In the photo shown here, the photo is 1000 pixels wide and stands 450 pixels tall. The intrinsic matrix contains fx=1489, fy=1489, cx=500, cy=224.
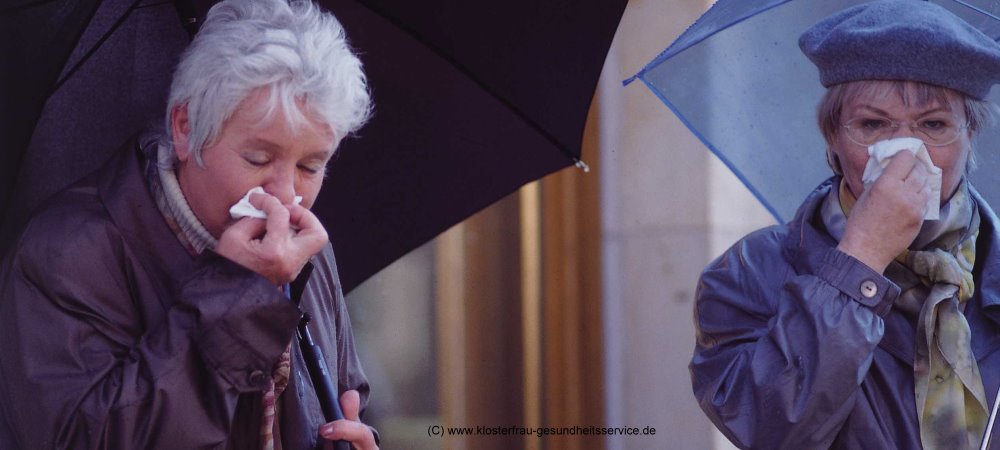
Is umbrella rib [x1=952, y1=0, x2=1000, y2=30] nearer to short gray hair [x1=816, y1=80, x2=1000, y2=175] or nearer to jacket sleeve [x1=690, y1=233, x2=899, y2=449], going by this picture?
short gray hair [x1=816, y1=80, x2=1000, y2=175]

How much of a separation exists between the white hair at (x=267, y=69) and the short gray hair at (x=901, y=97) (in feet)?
3.41

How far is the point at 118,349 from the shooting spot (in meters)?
2.71

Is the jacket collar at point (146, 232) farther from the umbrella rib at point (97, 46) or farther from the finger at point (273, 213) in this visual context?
the umbrella rib at point (97, 46)

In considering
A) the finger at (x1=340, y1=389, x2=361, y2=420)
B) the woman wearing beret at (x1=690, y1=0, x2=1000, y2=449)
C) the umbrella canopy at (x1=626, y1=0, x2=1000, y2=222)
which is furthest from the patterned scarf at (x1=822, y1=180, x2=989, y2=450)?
the finger at (x1=340, y1=389, x2=361, y2=420)

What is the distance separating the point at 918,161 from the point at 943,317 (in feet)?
1.09

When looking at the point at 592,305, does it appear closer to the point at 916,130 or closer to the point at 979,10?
the point at 979,10

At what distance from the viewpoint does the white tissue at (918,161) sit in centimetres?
312

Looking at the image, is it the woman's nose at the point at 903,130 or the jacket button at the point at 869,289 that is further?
the woman's nose at the point at 903,130

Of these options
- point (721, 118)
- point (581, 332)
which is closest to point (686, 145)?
point (581, 332)

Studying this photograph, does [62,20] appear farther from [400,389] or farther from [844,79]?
[400,389]

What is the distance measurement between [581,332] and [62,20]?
312 centimetres

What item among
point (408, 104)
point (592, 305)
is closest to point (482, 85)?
point (408, 104)

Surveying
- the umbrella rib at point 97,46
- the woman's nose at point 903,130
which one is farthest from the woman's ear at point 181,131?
the woman's nose at point 903,130

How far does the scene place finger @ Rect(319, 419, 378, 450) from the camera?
9.59 ft
